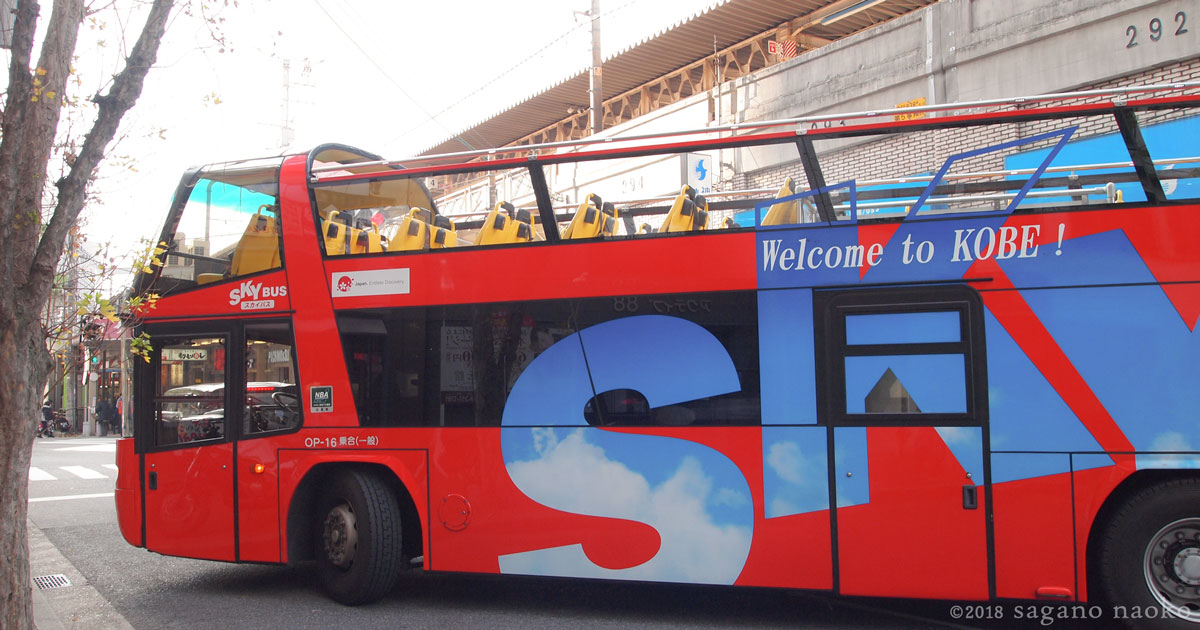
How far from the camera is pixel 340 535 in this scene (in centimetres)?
684

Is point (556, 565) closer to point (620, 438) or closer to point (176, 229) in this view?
point (620, 438)

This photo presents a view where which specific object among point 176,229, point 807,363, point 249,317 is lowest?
point 807,363

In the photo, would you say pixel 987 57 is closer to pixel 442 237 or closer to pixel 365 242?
pixel 442 237

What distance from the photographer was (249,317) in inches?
281

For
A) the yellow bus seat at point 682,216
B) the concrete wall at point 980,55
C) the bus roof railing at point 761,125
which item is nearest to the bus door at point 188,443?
the bus roof railing at point 761,125

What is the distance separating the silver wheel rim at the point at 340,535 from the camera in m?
6.79

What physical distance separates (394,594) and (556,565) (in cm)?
176

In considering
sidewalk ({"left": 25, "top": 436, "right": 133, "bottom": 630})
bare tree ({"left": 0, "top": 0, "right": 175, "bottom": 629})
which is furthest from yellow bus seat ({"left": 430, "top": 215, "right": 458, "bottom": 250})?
sidewalk ({"left": 25, "top": 436, "right": 133, "bottom": 630})

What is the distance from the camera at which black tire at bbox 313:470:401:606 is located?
6.65 metres

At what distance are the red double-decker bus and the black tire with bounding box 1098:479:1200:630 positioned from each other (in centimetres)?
2

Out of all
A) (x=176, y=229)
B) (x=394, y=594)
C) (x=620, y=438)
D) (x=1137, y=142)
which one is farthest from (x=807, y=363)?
(x=176, y=229)

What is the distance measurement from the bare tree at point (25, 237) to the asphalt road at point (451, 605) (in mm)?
1838

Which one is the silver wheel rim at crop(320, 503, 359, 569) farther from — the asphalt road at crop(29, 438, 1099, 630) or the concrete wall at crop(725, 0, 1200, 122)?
the concrete wall at crop(725, 0, 1200, 122)

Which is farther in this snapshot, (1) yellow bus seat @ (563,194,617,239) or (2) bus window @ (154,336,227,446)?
Answer: (2) bus window @ (154,336,227,446)
